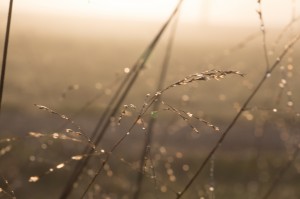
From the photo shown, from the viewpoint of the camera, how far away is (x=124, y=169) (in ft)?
22.5

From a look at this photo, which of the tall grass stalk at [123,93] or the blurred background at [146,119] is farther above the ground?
the tall grass stalk at [123,93]

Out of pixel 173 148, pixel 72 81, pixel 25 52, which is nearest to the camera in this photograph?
pixel 173 148

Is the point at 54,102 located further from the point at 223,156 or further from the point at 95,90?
the point at 223,156

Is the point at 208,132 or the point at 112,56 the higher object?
the point at 208,132

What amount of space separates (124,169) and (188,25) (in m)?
48.9

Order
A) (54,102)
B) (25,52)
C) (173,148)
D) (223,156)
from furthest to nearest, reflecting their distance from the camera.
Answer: (25,52) < (54,102) < (173,148) < (223,156)

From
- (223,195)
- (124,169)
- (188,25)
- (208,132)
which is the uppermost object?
(223,195)

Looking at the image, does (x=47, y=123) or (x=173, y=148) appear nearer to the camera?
(x=173, y=148)

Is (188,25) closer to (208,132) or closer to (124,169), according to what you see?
(208,132)

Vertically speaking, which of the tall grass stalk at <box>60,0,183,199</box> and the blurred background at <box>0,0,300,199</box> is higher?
the tall grass stalk at <box>60,0,183,199</box>

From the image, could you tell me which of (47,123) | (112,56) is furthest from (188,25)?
(47,123)

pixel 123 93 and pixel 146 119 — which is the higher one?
pixel 123 93

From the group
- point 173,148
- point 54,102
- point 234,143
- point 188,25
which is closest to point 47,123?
point 54,102

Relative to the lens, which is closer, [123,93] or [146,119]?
[123,93]
